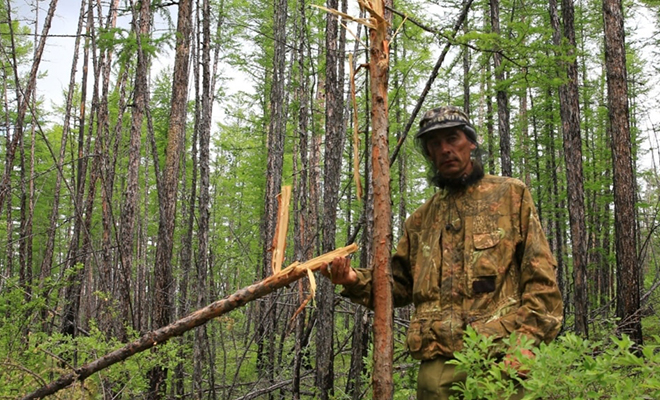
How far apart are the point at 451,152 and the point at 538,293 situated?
970mm

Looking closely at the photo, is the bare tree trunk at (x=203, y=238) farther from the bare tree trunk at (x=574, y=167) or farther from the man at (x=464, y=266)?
the bare tree trunk at (x=574, y=167)

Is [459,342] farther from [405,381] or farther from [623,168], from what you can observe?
[623,168]

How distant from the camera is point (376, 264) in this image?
288 centimetres

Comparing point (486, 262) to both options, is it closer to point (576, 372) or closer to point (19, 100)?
point (576, 372)

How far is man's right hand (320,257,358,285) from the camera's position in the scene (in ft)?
9.34

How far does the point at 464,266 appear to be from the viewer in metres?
2.74

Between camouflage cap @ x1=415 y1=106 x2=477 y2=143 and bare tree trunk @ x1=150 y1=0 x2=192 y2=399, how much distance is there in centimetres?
457

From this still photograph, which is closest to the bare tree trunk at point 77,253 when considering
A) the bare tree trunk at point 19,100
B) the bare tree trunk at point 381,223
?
the bare tree trunk at point 19,100

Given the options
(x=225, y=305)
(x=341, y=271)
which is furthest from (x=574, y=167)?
(x=225, y=305)

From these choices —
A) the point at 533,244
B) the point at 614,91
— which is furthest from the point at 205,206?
the point at 614,91

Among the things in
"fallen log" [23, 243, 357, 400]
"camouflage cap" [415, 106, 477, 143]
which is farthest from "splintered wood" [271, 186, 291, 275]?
"camouflage cap" [415, 106, 477, 143]

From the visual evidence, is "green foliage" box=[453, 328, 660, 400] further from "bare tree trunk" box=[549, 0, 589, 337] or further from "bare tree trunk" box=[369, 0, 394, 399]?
"bare tree trunk" box=[549, 0, 589, 337]

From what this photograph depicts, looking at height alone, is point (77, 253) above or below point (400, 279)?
below

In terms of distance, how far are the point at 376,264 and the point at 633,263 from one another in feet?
20.1
